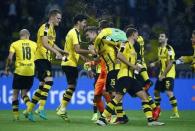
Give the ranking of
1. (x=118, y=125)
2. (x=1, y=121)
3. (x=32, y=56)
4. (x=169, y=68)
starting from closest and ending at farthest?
(x=118, y=125) → (x=1, y=121) → (x=32, y=56) → (x=169, y=68)

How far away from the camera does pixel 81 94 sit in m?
22.6

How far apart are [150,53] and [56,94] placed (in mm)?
3802

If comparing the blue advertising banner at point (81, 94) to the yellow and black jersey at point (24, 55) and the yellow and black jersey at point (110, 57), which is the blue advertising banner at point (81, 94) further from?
the yellow and black jersey at point (110, 57)

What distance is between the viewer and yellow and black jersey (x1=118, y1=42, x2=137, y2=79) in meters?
14.4

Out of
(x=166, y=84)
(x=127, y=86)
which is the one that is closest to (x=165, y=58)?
(x=166, y=84)

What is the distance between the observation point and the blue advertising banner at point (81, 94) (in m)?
22.3

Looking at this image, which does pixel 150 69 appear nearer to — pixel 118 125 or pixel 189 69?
pixel 189 69

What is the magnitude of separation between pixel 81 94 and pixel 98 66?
6094mm

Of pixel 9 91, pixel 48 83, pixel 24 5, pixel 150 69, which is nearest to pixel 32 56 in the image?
pixel 48 83

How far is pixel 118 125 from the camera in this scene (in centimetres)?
1480

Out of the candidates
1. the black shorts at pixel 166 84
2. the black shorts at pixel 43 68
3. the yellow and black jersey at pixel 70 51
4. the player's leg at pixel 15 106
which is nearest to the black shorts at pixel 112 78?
the yellow and black jersey at pixel 70 51

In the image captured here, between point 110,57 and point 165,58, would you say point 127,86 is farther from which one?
point 165,58

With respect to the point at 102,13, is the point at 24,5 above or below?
above

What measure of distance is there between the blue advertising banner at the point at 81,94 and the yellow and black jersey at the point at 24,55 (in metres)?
5.17
